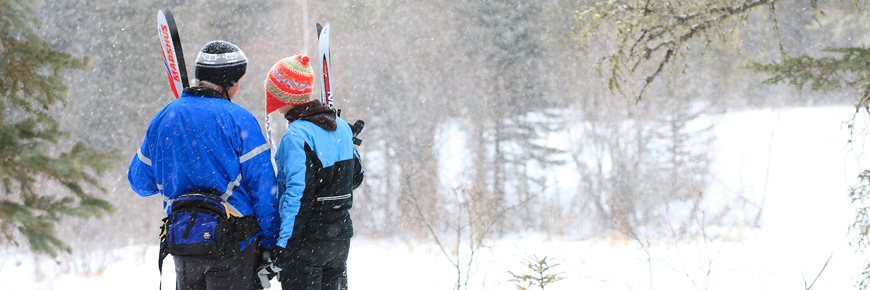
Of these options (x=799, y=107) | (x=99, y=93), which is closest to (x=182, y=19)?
(x=99, y=93)

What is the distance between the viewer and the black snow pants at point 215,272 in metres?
1.98

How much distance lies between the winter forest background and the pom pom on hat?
6.81m

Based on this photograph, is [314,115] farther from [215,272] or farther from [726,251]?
[726,251]

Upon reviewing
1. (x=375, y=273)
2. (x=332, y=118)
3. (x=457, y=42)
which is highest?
(x=457, y=42)

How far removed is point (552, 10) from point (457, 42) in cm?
181

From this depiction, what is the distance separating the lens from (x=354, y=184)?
263 cm

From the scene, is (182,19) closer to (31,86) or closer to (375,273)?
(375,273)

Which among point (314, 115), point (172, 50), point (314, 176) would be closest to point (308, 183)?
point (314, 176)

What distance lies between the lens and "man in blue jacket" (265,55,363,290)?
214cm

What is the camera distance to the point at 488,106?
1056cm

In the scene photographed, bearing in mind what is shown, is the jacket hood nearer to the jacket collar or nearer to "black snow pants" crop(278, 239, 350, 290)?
the jacket collar

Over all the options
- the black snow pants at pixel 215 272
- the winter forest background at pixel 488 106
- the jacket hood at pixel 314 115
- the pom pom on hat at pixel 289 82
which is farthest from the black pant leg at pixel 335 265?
the winter forest background at pixel 488 106

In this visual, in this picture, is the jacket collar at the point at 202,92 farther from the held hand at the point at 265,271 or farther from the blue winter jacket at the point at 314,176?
the held hand at the point at 265,271

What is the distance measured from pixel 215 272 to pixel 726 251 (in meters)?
7.52
